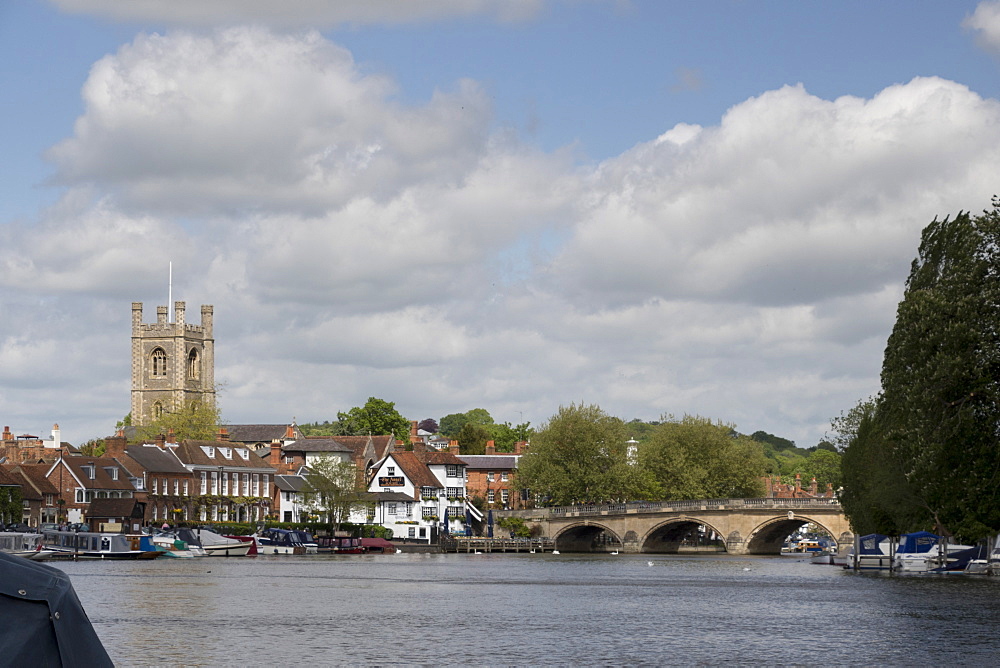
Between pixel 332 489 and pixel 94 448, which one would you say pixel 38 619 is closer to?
pixel 332 489

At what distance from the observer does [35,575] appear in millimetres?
8352

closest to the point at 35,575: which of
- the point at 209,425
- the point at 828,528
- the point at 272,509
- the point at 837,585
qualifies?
the point at 837,585

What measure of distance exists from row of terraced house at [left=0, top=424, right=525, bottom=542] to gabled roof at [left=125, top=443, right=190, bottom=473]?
0.10m

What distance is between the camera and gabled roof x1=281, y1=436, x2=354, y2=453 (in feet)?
472

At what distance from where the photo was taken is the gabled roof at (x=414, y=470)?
135 m

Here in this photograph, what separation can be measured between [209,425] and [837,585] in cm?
10780

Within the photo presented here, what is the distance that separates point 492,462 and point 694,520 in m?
40.6

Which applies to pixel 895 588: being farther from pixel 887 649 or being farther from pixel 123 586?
pixel 123 586

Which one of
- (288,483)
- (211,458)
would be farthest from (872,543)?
(288,483)

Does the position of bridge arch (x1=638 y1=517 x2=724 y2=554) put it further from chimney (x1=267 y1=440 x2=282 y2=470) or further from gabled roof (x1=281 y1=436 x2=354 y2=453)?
chimney (x1=267 y1=440 x2=282 y2=470)

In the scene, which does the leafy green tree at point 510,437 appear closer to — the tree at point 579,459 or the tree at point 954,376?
the tree at point 579,459

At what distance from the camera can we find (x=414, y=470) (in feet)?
447

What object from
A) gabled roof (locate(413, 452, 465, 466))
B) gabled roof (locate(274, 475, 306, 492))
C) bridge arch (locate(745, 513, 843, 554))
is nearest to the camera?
bridge arch (locate(745, 513, 843, 554))

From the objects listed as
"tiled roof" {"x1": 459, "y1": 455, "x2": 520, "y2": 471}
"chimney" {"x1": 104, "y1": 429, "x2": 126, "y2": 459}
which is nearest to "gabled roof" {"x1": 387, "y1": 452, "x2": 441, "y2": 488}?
"tiled roof" {"x1": 459, "y1": 455, "x2": 520, "y2": 471}
